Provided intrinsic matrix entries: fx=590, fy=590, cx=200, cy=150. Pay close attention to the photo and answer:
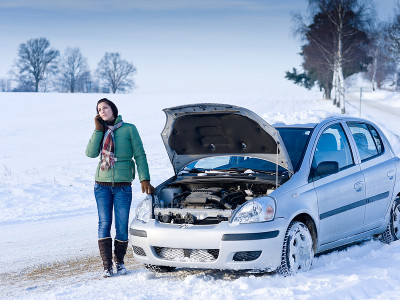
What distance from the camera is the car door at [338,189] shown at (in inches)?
245

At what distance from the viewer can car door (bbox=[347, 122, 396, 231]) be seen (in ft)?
23.0

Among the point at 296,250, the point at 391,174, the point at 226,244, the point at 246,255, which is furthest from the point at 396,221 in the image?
the point at 226,244

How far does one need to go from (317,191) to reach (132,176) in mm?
2000

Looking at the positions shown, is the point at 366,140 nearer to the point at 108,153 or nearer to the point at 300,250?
the point at 300,250

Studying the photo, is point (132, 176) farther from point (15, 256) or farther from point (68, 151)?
point (68, 151)

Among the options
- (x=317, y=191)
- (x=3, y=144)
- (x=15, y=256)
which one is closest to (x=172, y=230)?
(x=317, y=191)

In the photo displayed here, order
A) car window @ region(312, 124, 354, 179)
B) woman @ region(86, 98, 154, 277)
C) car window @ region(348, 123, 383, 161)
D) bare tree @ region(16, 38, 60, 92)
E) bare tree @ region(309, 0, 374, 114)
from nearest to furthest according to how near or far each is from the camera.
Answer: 1. woman @ region(86, 98, 154, 277)
2. car window @ region(312, 124, 354, 179)
3. car window @ region(348, 123, 383, 161)
4. bare tree @ region(309, 0, 374, 114)
5. bare tree @ region(16, 38, 60, 92)

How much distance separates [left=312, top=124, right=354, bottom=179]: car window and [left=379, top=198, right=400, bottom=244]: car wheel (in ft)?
4.05

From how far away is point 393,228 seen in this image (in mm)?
7594

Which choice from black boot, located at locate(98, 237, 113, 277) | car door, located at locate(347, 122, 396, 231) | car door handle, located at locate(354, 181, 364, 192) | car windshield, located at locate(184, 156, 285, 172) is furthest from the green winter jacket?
car door, located at locate(347, 122, 396, 231)

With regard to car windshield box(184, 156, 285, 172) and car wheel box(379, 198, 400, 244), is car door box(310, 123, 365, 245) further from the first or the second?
car wheel box(379, 198, 400, 244)

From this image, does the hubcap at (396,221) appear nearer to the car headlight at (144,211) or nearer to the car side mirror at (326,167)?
the car side mirror at (326,167)

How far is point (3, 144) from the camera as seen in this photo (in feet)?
94.6

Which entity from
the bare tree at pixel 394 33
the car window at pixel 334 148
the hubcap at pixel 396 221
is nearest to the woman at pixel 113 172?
the car window at pixel 334 148
